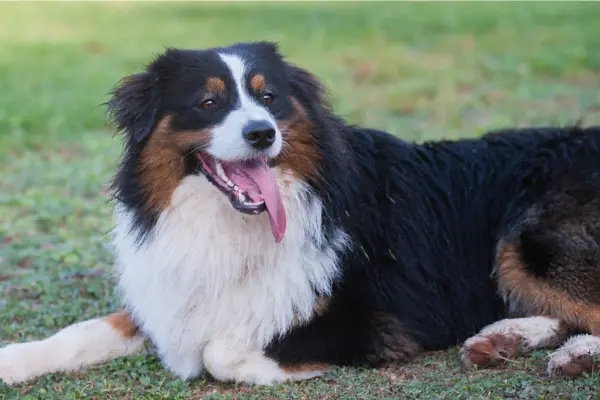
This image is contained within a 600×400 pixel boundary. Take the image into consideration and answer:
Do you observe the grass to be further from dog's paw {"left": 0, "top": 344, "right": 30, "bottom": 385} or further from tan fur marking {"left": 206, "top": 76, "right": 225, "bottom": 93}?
tan fur marking {"left": 206, "top": 76, "right": 225, "bottom": 93}

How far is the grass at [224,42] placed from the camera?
4.95 m

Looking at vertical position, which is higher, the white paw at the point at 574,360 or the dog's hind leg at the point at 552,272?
the dog's hind leg at the point at 552,272

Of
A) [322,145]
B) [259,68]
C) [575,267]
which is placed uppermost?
[259,68]

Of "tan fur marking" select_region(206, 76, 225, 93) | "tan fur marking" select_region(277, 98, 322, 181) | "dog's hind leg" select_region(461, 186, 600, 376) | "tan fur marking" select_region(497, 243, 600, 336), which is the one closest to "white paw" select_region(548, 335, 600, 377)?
"dog's hind leg" select_region(461, 186, 600, 376)

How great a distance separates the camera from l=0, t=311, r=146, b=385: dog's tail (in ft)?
16.6

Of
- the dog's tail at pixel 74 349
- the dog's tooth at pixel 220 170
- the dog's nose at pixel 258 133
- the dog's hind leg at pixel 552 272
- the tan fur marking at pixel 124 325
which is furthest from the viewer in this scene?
the tan fur marking at pixel 124 325

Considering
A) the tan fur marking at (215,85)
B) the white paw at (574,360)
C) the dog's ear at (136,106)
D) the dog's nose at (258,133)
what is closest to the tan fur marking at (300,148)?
the dog's nose at (258,133)

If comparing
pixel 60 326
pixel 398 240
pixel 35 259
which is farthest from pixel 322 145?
pixel 35 259

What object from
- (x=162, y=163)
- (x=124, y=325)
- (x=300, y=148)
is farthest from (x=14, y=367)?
(x=300, y=148)

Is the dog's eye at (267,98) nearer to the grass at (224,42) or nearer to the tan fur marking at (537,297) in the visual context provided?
the grass at (224,42)

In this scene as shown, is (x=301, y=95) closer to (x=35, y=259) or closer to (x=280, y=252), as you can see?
(x=280, y=252)

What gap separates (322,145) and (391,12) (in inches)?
693

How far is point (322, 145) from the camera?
505cm

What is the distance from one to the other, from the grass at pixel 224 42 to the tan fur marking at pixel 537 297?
0.36 meters
